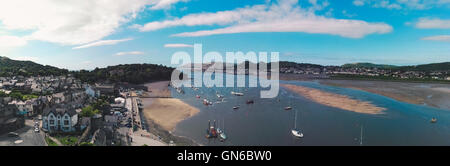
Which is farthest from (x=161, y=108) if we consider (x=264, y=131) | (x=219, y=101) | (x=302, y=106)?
(x=302, y=106)

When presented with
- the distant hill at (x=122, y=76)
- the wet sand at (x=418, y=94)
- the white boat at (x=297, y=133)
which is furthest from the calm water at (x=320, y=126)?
the distant hill at (x=122, y=76)

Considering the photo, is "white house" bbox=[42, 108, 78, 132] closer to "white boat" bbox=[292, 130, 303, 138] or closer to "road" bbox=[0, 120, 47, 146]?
"road" bbox=[0, 120, 47, 146]

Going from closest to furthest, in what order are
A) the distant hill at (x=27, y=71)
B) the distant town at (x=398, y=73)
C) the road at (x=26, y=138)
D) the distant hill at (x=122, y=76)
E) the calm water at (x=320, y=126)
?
the road at (x=26, y=138), the calm water at (x=320, y=126), the distant hill at (x=27, y=71), the distant hill at (x=122, y=76), the distant town at (x=398, y=73)

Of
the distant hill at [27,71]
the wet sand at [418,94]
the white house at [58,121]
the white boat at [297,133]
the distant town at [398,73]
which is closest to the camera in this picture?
the white house at [58,121]

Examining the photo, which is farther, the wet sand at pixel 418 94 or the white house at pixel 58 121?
the wet sand at pixel 418 94

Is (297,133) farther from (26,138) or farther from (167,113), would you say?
(26,138)

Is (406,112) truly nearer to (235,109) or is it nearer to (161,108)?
(235,109)

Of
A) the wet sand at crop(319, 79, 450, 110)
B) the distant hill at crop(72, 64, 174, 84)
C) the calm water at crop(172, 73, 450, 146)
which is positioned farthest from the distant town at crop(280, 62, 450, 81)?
the distant hill at crop(72, 64, 174, 84)

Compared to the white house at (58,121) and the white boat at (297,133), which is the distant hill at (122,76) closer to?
the white house at (58,121)
